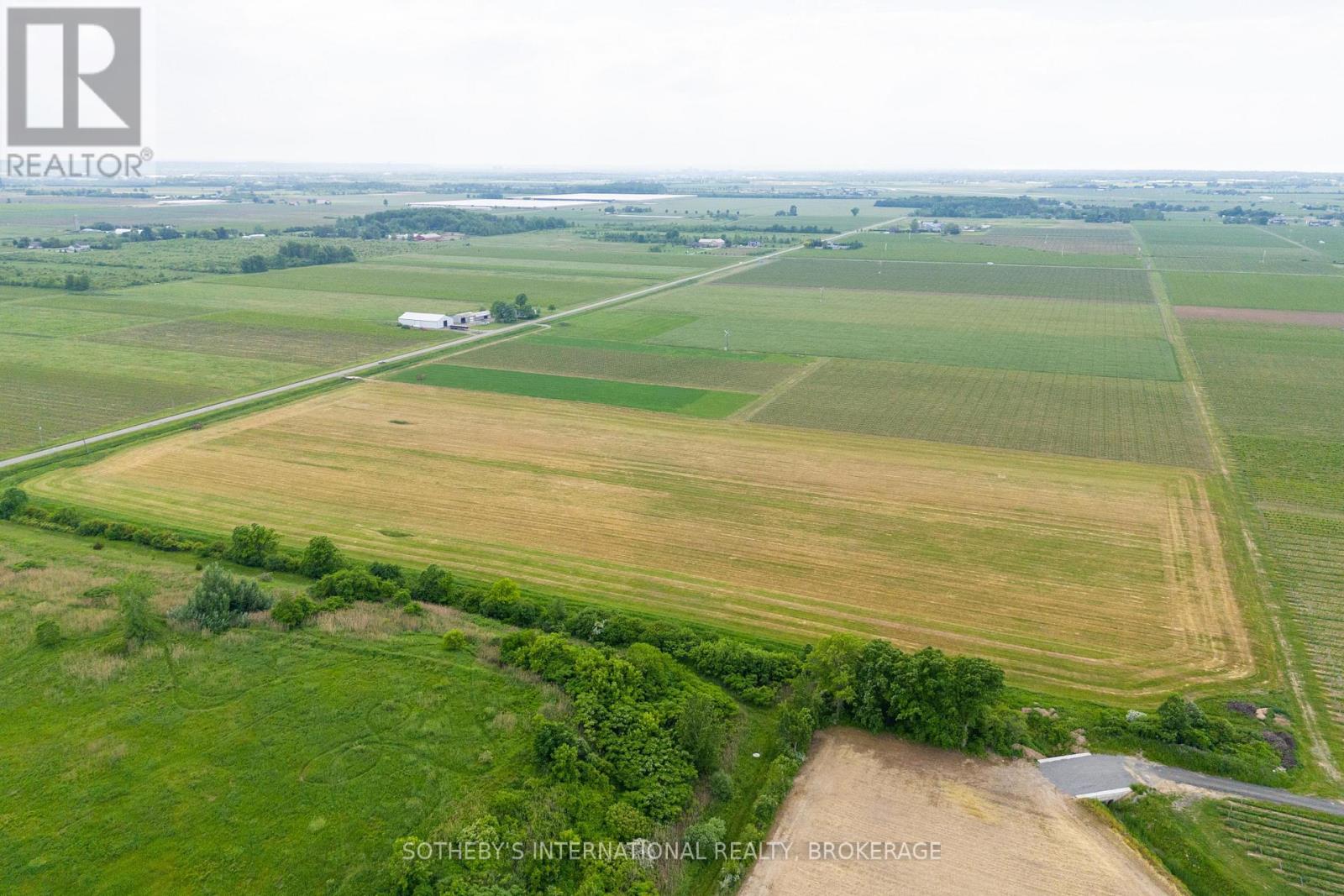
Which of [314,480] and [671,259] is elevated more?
[671,259]

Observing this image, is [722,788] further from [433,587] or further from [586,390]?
[586,390]

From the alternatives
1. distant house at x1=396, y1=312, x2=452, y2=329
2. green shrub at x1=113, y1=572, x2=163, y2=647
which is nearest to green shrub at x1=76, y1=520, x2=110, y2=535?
green shrub at x1=113, y1=572, x2=163, y2=647

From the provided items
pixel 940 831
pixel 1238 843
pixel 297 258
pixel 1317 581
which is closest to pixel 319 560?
pixel 940 831

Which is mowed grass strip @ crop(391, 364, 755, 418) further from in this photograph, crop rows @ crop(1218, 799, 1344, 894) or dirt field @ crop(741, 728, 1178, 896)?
crop rows @ crop(1218, 799, 1344, 894)

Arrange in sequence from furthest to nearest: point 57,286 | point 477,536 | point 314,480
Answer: point 57,286 → point 314,480 → point 477,536

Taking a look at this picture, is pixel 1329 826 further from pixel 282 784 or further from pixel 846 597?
pixel 282 784

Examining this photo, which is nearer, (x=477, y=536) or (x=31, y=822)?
(x=31, y=822)

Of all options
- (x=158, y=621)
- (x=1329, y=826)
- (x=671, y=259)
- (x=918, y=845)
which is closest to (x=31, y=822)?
(x=158, y=621)
